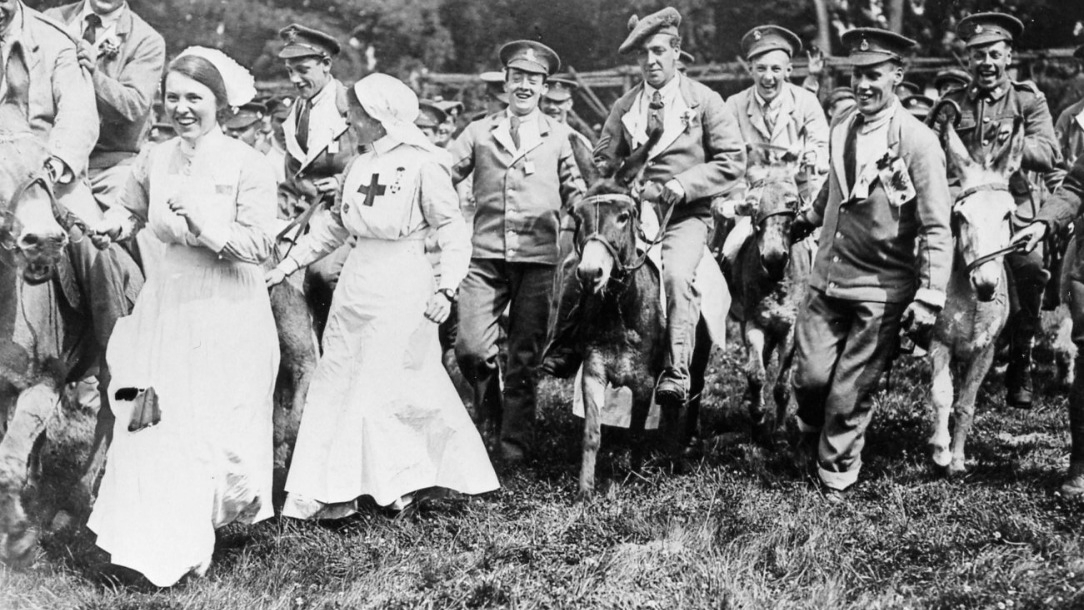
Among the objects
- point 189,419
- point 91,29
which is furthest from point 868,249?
point 91,29

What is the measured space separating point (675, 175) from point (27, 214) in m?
3.57

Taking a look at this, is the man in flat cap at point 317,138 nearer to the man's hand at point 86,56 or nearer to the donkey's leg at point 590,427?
the man's hand at point 86,56

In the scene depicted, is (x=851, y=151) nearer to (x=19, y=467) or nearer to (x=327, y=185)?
(x=327, y=185)

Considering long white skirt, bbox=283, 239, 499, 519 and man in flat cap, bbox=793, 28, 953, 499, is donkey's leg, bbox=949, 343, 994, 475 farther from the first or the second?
long white skirt, bbox=283, 239, 499, 519

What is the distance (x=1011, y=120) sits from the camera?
728 cm

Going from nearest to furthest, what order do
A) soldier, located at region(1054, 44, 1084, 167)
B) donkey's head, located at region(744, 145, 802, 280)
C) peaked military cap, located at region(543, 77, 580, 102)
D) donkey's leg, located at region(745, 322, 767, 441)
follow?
donkey's head, located at region(744, 145, 802, 280) → donkey's leg, located at region(745, 322, 767, 441) → soldier, located at region(1054, 44, 1084, 167) → peaked military cap, located at region(543, 77, 580, 102)

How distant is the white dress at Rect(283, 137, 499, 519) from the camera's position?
18.1 ft

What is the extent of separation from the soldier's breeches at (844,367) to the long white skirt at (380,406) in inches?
74.6

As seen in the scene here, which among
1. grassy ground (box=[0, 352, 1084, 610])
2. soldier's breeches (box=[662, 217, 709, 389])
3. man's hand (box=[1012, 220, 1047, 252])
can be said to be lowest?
grassy ground (box=[0, 352, 1084, 610])

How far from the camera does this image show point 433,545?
→ 5344 mm

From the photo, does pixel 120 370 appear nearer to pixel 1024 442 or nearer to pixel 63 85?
pixel 63 85

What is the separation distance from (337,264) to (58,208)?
2.13 metres

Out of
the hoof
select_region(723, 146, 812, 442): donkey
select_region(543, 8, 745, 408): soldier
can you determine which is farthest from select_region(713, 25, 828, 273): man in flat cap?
the hoof

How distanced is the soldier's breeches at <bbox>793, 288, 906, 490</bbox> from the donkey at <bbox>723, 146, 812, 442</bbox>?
1.03m
